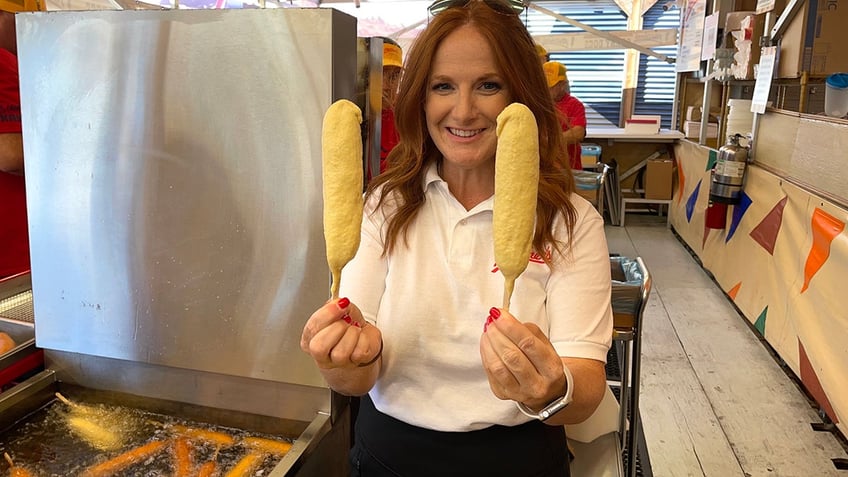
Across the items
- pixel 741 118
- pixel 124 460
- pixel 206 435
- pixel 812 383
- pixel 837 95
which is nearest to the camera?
pixel 124 460

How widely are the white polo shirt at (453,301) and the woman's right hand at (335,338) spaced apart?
157 mm

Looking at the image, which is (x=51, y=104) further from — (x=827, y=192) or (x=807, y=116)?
(x=807, y=116)

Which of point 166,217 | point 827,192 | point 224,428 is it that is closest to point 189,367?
point 224,428

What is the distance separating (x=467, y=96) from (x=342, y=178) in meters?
0.32

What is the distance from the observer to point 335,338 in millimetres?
941

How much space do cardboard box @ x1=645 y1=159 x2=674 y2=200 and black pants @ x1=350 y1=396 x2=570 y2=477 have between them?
5.78 m

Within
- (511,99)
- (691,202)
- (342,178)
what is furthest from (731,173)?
(342,178)

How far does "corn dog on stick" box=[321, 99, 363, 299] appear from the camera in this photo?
86 cm

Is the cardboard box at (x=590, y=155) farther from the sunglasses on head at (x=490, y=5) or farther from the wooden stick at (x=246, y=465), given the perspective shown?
the wooden stick at (x=246, y=465)

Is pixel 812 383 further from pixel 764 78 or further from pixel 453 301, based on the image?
pixel 453 301

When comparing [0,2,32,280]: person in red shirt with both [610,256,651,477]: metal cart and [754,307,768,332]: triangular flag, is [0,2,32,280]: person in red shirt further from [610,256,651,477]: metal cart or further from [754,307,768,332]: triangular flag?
[754,307,768,332]: triangular flag

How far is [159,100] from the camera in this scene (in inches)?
46.8

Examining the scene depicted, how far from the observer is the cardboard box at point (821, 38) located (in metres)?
3.54

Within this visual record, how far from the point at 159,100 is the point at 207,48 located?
145 millimetres
